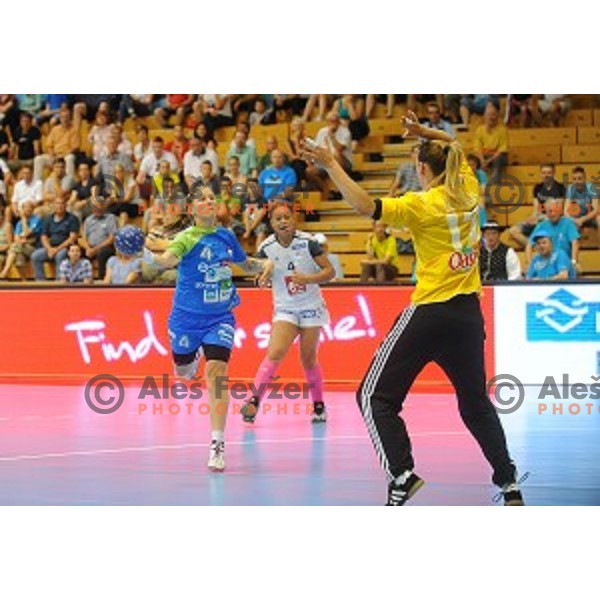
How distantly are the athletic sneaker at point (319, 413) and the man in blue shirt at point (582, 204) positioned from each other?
630 centimetres

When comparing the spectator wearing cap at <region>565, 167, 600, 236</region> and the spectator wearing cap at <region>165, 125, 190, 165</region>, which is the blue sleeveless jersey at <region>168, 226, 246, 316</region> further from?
the spectator wearing cap at <region>165, 125, 190, 165</region>

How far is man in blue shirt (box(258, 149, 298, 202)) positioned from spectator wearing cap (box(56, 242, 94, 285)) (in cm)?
274

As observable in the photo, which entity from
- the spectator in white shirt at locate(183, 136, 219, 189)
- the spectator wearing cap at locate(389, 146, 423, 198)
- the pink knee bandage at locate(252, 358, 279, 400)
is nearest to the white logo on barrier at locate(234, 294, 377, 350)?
the spectator wearing cap at locate(389, 146, 423, 198)

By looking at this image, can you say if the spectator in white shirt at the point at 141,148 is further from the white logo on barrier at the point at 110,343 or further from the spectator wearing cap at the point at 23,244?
the white logo on barrier at the point at 110,343

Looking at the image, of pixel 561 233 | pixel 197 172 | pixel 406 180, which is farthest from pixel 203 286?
pixel 197 172

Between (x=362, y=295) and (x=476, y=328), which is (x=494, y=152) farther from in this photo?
(x=476, y=328)

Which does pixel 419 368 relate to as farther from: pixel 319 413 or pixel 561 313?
pixel 561 313

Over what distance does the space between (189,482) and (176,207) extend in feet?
Result: 40.4

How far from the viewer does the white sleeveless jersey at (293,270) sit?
16.2 metres

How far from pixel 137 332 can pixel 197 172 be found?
3.68 meters

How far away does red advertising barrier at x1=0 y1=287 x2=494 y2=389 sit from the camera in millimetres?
20125

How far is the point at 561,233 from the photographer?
20609 mm

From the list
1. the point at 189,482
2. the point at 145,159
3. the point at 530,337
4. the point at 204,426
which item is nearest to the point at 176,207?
the point at 145,159

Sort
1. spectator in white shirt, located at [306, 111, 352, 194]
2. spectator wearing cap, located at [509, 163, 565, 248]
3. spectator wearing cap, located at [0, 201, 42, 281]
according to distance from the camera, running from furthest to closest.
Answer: spectator wearing cap, located at [0, 201, 42, 281] → spectator in white shirt, located at [306, 111, 352, 194] → spectator wearing cap, located at [509, 163, 565, 248]
